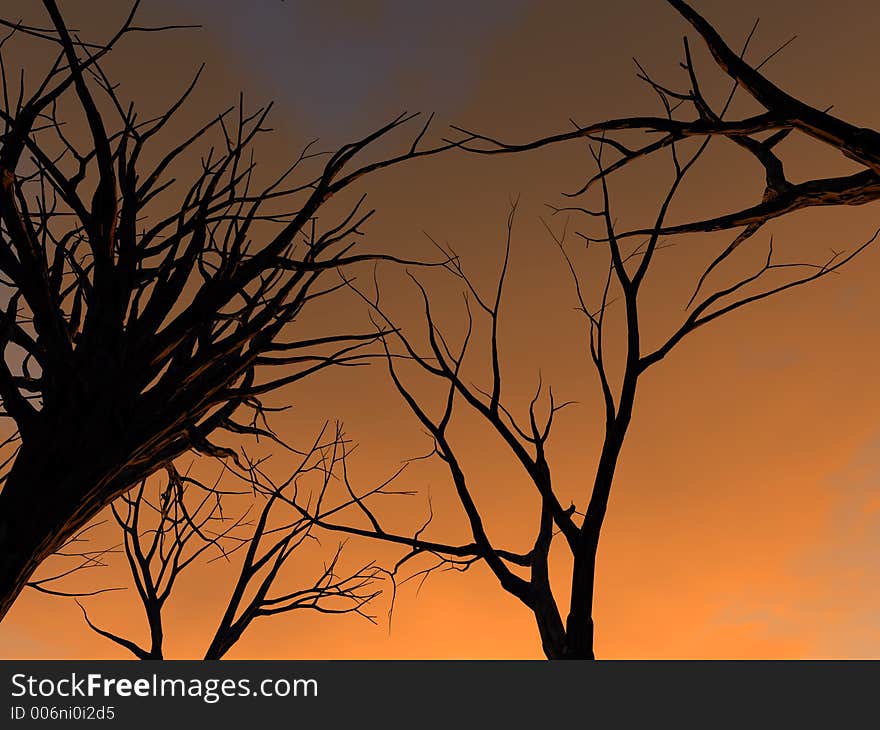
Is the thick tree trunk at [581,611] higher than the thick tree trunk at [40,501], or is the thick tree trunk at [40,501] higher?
the thick tree trunk at [40,501]

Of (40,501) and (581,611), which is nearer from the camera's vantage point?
(40,501)

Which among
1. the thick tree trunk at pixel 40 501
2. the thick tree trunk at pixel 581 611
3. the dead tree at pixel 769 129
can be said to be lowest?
the thick tree trunk at pixel 581 611

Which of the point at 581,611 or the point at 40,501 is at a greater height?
the point at 40,501

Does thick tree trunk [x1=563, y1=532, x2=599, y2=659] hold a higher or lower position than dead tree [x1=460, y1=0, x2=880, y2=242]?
lower

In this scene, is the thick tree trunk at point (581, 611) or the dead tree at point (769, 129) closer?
the dead tree at point (769, 129)

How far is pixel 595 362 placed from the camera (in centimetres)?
433

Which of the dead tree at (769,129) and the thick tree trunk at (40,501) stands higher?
the dead tree at (769,129)

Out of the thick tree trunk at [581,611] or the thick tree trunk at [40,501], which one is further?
the thick tree trunk at [581,611]

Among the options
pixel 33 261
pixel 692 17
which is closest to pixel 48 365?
pixel 33 261

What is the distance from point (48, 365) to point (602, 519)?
2448 mm
